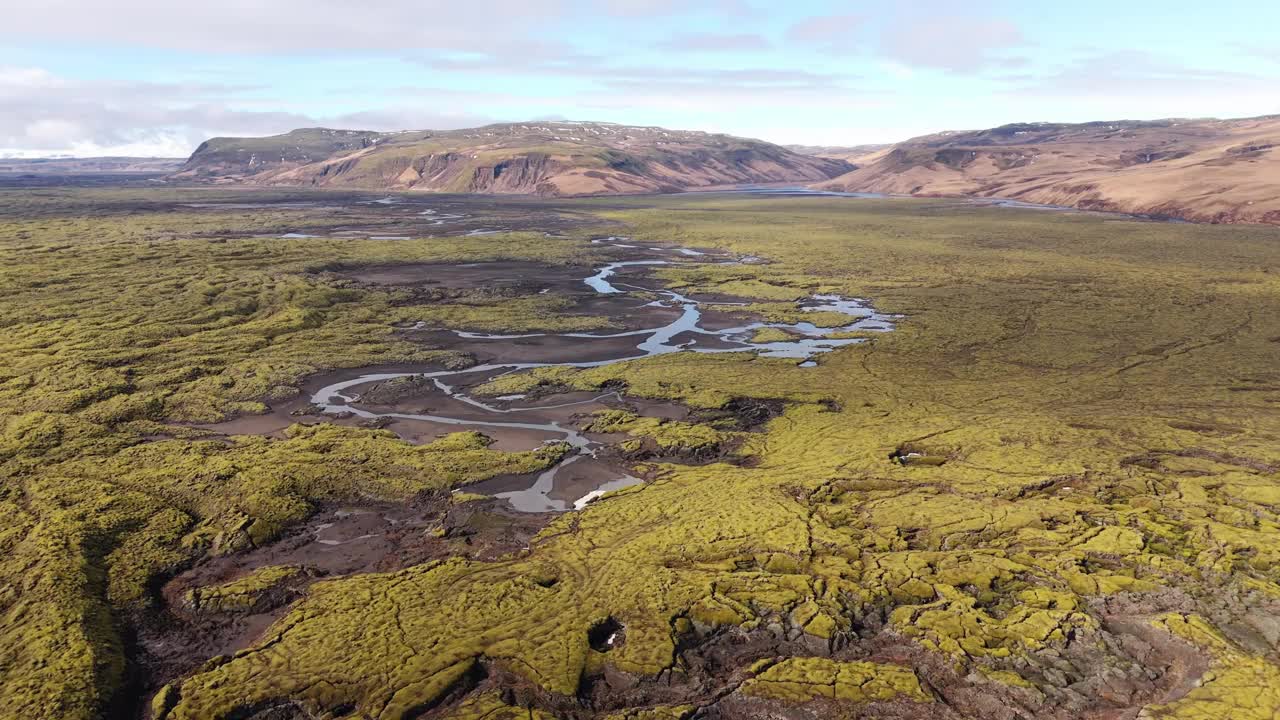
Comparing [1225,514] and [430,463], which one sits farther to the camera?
[430,463]

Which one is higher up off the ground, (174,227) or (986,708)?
(174,227)

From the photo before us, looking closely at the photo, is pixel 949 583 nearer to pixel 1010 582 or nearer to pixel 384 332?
pixel 1010 582

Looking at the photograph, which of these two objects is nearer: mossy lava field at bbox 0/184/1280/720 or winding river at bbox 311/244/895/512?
mossy lava field at bbox 0/184/1280/720

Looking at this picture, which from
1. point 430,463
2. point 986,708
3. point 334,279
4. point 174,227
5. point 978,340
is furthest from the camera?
point 174,227

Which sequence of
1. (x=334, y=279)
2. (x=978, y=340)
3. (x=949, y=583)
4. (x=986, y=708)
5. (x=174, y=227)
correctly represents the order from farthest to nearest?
(x=174, y=227), (x=334, y=279), (x=978, y=340), (x=949, y=583), (x=986, y=708)

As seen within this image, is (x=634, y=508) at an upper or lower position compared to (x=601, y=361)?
lower

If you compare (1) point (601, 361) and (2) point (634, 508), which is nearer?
(2) point (634, 508)

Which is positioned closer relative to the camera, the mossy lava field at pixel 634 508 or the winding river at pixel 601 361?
the mossy lava field at pixel 634 508

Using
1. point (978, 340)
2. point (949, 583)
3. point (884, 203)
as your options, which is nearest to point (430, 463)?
point (949, 583)
